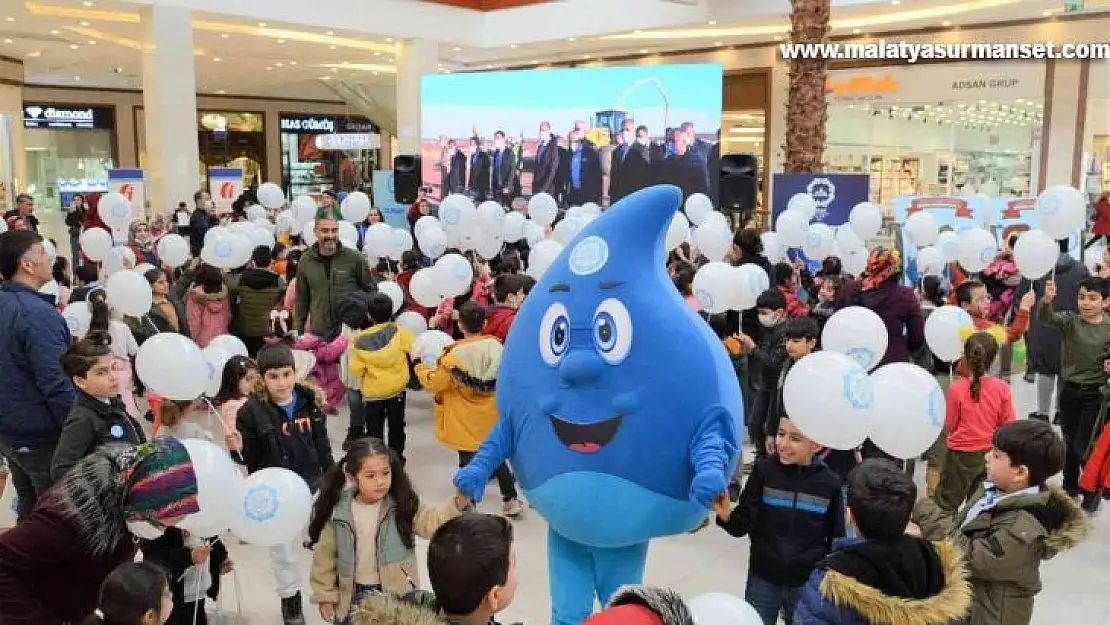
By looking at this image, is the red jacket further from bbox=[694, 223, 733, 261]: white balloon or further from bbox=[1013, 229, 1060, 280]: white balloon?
bbox=[1013, 229, 1060, 280]: white balloon

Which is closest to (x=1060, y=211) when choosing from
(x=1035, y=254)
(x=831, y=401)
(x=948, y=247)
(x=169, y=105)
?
(x=1035, y=254)

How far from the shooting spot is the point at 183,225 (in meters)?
12.6

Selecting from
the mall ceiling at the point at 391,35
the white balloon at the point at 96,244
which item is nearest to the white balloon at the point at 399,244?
the white balloon at the point at 96,244

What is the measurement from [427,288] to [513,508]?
5.03ft

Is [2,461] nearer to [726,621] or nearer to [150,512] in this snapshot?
[150,512]

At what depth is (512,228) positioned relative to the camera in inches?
333

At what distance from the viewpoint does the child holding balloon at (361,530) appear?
306cm

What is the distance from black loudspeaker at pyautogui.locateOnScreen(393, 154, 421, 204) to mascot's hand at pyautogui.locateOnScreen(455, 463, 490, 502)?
12.4 meters

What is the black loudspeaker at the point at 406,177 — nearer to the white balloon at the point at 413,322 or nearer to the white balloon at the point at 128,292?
the white balloon at the point at 413,322

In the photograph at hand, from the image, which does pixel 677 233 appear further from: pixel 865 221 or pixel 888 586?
pixel 888 586

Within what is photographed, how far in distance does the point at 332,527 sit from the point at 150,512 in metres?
0.78

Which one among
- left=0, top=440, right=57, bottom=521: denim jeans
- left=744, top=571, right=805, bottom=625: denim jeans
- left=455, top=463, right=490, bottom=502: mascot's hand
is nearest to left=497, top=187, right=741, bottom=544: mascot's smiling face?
left=455, top=463, right=490, bottom=502: mascot's hand

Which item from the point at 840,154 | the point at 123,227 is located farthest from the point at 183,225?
the point at 840,154

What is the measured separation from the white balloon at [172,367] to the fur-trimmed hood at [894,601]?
266 centimetres
